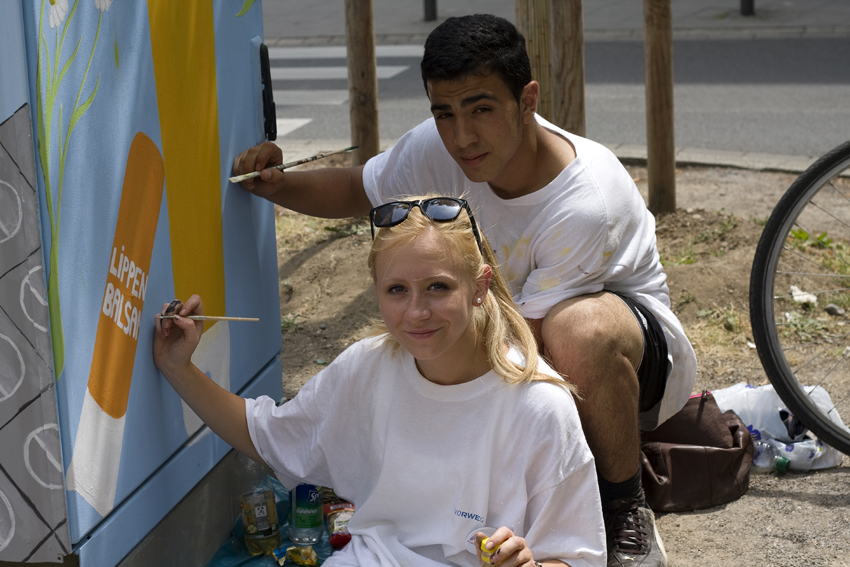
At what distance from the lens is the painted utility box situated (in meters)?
1.63

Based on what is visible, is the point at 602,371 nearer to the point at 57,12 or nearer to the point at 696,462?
the point at 696,462

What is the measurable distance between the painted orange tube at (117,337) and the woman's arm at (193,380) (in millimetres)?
102

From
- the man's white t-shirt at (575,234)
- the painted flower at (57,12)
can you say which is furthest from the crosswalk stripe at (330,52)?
the painted flower at (57,12)

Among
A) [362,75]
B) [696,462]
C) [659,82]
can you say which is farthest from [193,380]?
[659,82]

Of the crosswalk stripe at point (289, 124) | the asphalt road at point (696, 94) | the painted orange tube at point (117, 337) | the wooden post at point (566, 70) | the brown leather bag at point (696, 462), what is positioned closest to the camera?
the painted orange tube at point (117, 337)

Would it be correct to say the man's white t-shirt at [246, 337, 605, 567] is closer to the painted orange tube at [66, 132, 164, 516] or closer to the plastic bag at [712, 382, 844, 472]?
the painted orange tube at [66, 132, 164, 516]

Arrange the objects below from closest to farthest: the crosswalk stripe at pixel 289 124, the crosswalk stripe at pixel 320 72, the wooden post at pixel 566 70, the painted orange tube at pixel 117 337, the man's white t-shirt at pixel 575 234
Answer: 1. the painted orange tube at pixel 117 337
2. the man's white t-shirt at pixel 575 234
3. the wooden post at pixel 566 70
4. the crosswalk stripe at pixel 289 124
5. the crosswalk stripe at pixel 320 72

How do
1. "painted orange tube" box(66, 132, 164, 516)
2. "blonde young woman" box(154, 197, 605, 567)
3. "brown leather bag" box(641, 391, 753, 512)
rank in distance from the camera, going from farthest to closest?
1. "brown leather bag" box(641, 391, 753, 512)
2. "blonde young woman" box(154, 197, 605, 567)
3. "painted orange tube" box(66, 132, 164, 516)

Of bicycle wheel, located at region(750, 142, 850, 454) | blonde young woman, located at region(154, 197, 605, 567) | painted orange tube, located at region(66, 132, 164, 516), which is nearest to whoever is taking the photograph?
painted orange tube, located at region(66, 132, 164, 516)

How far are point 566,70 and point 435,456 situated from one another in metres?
2.14

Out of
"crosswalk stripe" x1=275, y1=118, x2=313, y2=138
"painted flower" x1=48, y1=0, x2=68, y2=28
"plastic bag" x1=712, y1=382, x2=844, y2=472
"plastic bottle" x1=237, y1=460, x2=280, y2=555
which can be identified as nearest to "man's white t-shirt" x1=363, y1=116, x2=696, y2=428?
"plastic bag" x1=712, y1=382, x2=844, y2=472

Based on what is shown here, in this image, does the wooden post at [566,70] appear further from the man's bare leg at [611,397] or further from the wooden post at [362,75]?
the man's bare leg at [611,397]

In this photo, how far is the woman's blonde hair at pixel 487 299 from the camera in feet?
6.46

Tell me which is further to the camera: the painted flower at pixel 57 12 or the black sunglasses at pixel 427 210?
the black sunglasses at pixel 427 210
